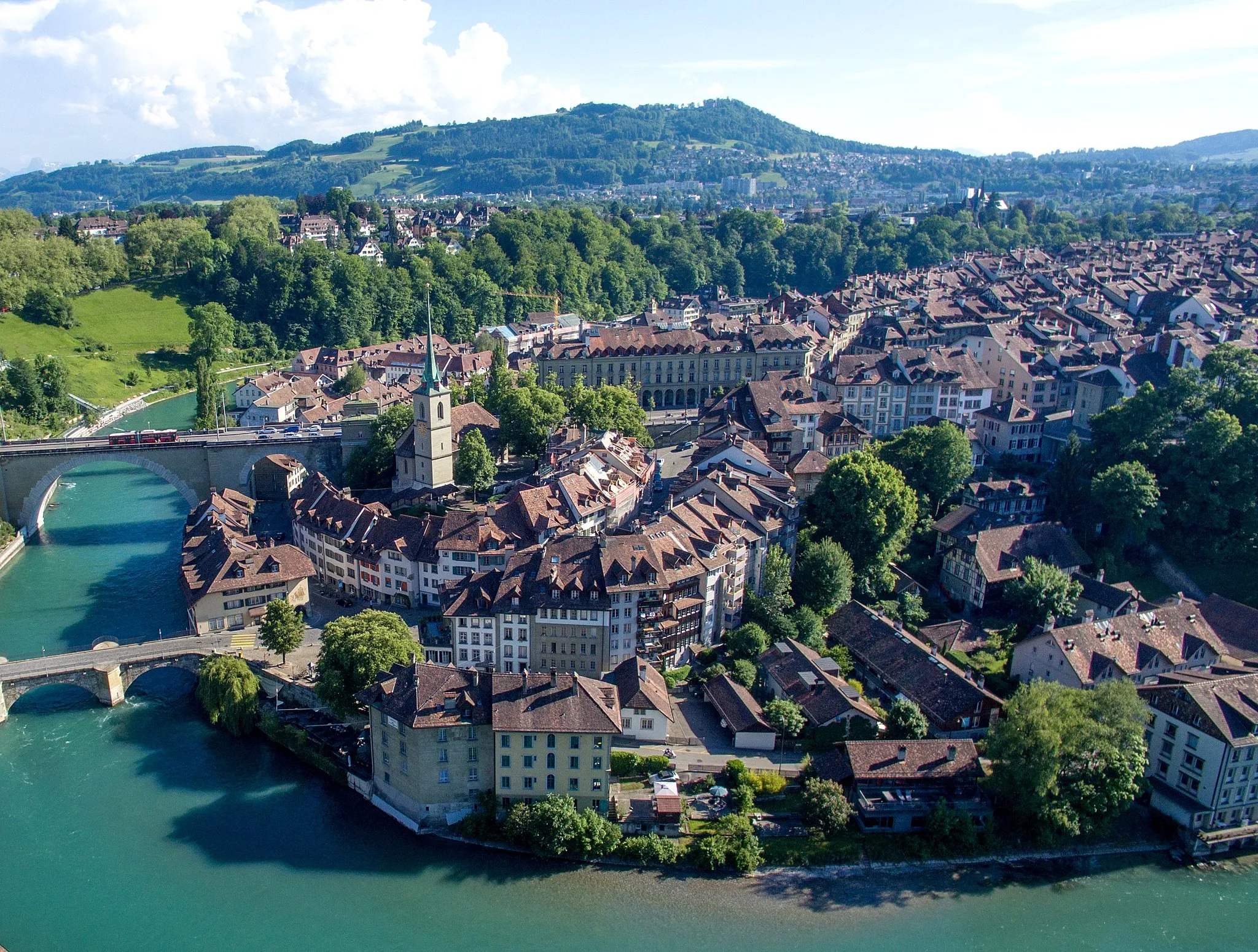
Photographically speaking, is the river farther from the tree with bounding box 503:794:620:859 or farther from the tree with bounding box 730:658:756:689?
the tree with bounding box 730:658:756:689

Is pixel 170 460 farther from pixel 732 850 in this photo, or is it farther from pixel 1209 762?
pixel 1209 762

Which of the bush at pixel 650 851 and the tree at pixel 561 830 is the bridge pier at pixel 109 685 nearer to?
the tree at pixel 561 830

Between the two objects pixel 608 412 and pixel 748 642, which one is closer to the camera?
pixel 748 642

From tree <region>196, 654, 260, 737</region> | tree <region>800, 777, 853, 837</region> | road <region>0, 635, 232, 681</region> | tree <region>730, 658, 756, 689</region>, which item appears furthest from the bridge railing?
tree <region>800, 777, 853, 837</region>

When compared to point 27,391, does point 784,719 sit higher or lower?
lower

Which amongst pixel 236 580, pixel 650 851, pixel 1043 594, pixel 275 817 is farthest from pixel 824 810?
pixel 236 580

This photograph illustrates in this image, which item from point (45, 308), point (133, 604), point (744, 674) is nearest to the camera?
Result: point (744, 674)

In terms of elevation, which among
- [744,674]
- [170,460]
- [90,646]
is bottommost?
[90,646]
